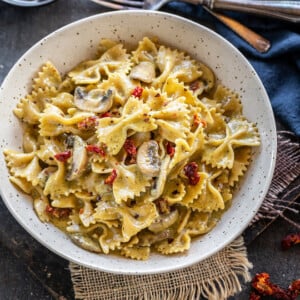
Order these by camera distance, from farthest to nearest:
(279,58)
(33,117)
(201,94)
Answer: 1. (279,58)
2. (201,94)
3. (33,117)

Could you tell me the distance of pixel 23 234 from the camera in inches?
178

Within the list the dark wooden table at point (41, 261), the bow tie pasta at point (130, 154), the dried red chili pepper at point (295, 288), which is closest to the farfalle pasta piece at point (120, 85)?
the bow tie pasta at point (130, 154)

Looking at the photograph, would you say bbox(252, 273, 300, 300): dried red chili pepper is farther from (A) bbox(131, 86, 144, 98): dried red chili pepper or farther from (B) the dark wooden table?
(A) bbox(131, 86, 144, 98): dried red chili pepper

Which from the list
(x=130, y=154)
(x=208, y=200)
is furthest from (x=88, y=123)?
(x=208, y=200)

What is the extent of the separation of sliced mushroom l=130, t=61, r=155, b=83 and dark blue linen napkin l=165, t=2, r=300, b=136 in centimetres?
95

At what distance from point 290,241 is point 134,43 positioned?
2036 mm

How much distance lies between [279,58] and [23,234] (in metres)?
2.62

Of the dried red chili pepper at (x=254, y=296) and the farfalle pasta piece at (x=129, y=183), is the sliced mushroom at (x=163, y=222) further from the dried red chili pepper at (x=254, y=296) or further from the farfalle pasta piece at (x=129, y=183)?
the dried red chili pepper at (x=254, y=296)

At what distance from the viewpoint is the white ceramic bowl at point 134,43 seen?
4039 millimetres

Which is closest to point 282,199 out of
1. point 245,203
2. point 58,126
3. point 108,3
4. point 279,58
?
point 245,203

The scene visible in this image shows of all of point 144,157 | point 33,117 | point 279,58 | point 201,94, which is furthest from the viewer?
point 279,58

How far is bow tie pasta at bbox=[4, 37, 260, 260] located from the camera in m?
3.99

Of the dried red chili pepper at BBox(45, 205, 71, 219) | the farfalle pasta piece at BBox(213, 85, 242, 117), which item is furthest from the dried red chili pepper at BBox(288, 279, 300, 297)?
the dried red chili pepper at BBox(45, 205, 71, 219)

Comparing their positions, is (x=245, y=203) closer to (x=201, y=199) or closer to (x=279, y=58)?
(x=201, y=199)
